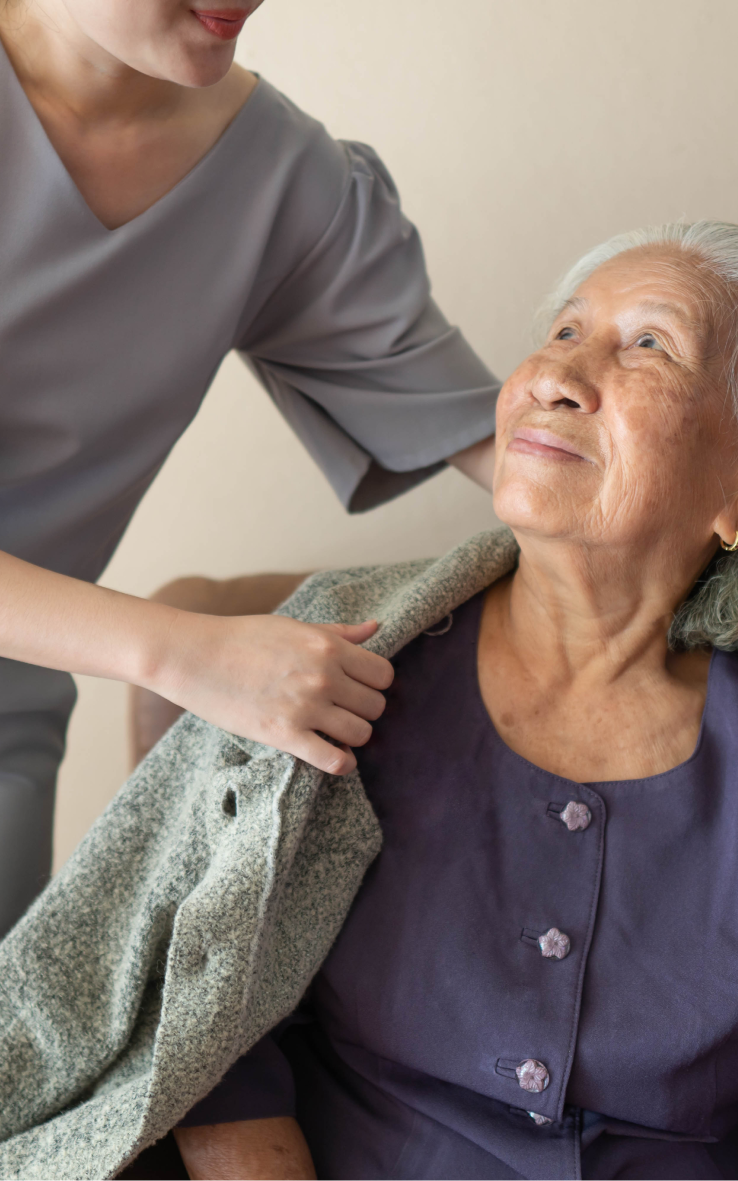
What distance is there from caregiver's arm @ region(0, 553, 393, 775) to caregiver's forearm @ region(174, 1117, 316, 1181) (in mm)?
420

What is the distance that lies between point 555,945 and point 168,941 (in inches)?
16.6

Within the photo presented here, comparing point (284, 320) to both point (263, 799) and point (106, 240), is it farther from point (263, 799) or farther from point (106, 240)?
point (263, 799)

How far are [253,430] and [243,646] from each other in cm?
100

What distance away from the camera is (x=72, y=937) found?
3.50ft

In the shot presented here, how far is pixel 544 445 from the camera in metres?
1.09

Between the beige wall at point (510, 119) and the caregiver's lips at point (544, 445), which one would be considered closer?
the caregiver's lips at point (544, 445)

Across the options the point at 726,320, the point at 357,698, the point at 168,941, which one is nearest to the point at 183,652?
the point at 357,698

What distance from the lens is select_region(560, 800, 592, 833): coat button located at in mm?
1105

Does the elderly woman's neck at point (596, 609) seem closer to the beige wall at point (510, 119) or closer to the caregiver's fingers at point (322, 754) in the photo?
the caregiver's fingers at point (322, 754)

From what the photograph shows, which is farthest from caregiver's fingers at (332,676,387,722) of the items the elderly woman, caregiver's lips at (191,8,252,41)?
caregiver's lips at (191,8,252,41)

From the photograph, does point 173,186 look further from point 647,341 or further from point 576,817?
point 576,817

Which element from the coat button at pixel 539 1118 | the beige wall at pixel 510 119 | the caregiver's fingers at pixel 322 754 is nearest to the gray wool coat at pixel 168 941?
the caregiver's fingers at pixel 322 754

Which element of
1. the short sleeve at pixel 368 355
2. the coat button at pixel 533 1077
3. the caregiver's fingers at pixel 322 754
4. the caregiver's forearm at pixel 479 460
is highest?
the short sleeve at pixel 368 355

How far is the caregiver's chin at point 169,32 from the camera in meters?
0.86
